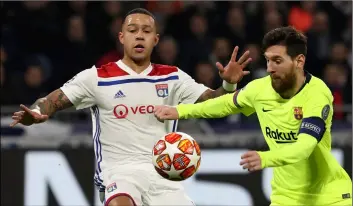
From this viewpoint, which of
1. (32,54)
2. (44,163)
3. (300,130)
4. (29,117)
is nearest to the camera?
(300,130)

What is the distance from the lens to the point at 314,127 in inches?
264

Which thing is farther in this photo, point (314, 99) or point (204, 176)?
point (204, 176)

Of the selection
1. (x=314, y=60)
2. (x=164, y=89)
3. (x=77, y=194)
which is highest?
(x=314, y=60)

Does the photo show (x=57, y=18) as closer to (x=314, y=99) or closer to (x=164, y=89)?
(x=164, y=89)

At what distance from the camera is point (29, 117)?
25.4ft

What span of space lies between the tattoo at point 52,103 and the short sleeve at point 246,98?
5.15ft

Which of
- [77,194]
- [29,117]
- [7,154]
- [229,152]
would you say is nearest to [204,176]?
[229,152]

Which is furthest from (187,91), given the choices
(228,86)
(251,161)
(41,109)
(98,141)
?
(251,161)

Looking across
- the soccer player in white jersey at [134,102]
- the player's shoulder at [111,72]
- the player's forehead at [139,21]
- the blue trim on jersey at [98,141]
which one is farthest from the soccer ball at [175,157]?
the player's forehead at [139,21]

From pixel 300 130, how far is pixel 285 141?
39 cm

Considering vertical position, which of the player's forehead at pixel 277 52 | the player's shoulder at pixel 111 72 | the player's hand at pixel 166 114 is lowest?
the player's hand at pixel 166 114

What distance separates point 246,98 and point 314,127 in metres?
0.87

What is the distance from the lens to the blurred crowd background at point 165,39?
1230cm

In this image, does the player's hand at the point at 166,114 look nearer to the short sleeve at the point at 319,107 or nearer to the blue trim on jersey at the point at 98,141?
the blue trim on jersey at the point at 98,141
